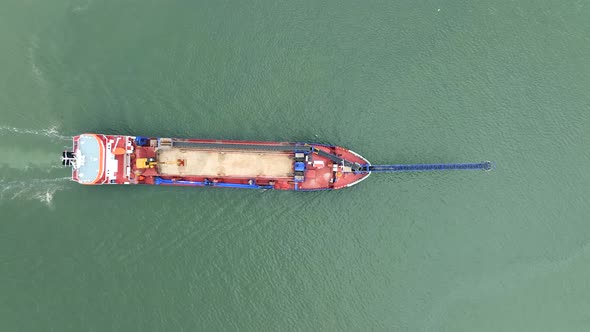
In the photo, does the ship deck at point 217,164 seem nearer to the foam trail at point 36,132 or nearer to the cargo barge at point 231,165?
the cargo barge at point 231,165

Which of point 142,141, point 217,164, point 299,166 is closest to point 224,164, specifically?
point 217,164

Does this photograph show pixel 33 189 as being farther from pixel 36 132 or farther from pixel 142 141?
pixel 142 141

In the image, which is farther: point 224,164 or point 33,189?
point 33,189

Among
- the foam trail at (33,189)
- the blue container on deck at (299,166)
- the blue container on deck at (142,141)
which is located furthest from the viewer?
the foam trail at (33,189)

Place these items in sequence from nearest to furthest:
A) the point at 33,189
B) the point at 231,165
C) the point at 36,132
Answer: the point at 231,165
the point at 33,189
the point at 36,132

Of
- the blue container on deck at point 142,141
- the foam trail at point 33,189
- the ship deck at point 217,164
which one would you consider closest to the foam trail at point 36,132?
the foam trail at point 33,189

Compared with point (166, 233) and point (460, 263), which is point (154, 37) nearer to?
point (166, 233)

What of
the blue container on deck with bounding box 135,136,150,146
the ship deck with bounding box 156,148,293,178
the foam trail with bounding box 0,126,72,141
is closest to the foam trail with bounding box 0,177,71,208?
the foam trail with bounding box 0,126,72,141
